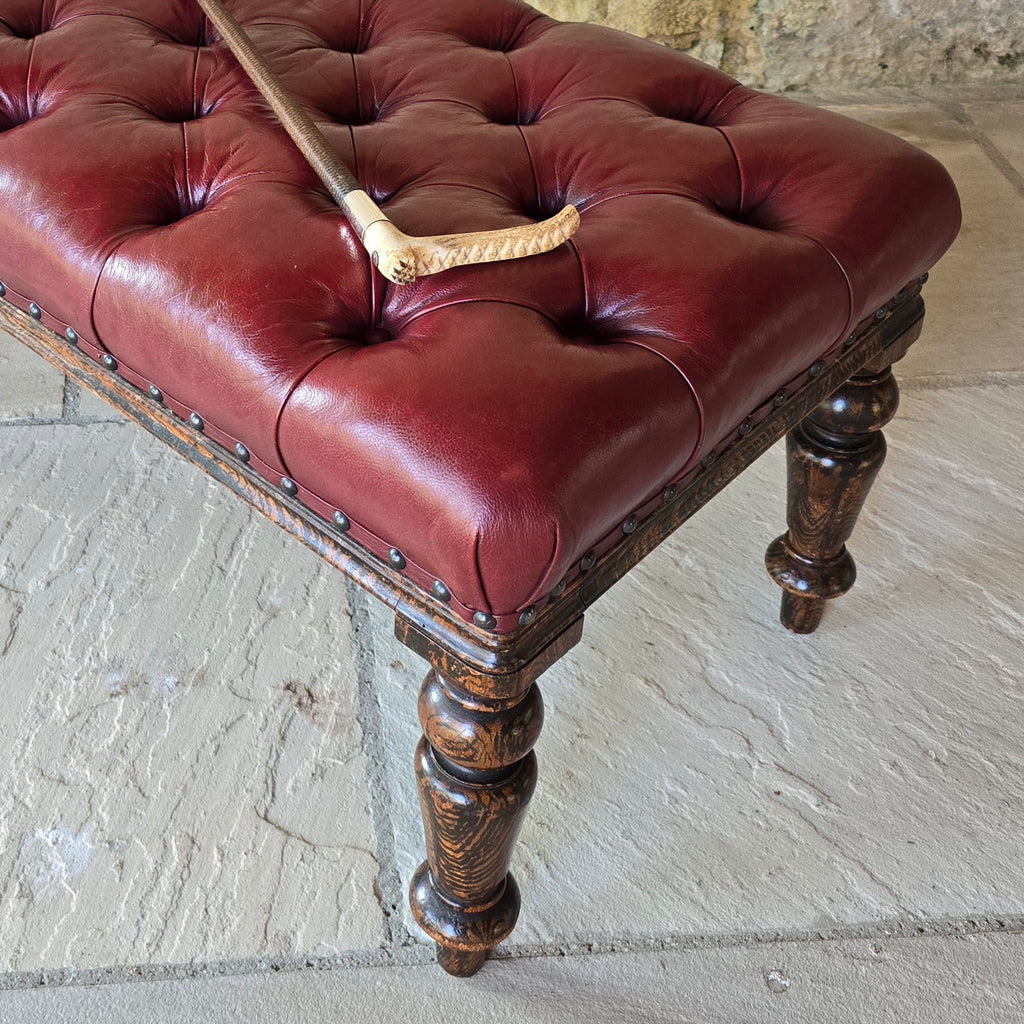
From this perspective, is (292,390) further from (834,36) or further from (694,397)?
(834,36)

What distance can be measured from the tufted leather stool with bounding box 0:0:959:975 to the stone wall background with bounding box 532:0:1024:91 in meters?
1.17

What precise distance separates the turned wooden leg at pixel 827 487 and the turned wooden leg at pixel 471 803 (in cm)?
39

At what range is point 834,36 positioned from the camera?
2072mm

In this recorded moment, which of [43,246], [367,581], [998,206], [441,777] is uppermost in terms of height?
[43,246]

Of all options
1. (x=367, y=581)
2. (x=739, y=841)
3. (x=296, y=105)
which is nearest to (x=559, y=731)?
(x=739, y=841)

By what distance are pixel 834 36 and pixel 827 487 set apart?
1.41 m

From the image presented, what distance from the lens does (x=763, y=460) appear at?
1354mm

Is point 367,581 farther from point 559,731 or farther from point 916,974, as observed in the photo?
point 916,974

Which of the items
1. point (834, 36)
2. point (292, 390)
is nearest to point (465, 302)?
point (292, 390)

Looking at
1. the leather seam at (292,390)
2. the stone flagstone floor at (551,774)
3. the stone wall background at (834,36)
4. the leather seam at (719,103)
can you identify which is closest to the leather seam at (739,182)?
the leather seam at (719,103)

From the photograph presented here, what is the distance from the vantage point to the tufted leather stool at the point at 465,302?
603mm

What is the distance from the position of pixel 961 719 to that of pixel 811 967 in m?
0.31

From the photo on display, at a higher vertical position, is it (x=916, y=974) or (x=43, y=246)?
(x=43, y=246)

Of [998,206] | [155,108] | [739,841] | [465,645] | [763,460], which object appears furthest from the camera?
[998,206]
